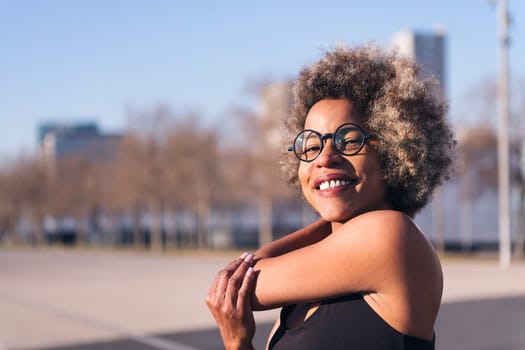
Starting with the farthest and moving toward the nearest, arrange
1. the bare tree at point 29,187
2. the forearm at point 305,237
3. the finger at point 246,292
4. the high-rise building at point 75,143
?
the high-rise building at point 75,143 → the bare tree at point 29,187 → the forearm at point 305,237 → the finger at point 246,292

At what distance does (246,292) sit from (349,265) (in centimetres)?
26

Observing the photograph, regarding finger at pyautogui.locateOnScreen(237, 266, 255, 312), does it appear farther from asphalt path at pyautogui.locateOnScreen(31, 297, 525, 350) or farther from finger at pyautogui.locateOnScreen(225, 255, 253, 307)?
asphalt path at pyautogui.locateOnScreen(31, 297, 525, 350)

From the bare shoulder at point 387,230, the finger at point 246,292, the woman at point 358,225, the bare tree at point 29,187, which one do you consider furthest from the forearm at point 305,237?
the bare tree at point 29,187

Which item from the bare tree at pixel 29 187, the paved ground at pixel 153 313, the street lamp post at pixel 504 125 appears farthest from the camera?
the bare tree at pixel 29 187

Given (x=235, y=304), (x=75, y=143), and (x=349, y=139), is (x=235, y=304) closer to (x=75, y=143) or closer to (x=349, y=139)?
(x=349, y=139)

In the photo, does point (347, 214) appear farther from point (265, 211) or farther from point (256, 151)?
point (265, 211)

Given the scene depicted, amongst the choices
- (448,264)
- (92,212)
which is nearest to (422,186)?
(448,264)

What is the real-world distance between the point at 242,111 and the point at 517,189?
12.2m

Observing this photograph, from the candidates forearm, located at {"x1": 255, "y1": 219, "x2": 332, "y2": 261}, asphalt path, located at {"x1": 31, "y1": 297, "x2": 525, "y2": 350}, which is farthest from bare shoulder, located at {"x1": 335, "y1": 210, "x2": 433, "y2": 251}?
asphalt path, located at {"x1": 31, "y1": 297, "x2": 525, "y2": 350}

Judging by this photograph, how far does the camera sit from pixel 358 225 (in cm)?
154

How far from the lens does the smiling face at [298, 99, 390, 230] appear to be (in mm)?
1684

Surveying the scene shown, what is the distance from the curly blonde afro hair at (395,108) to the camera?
169cm

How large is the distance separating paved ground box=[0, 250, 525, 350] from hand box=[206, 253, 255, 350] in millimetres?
6526

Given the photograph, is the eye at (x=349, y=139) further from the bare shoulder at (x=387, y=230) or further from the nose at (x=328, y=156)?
the bare shoulder at (x=387, y=230)
